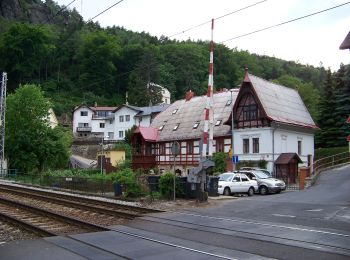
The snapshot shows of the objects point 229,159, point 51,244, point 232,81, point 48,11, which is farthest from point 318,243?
point 48,11

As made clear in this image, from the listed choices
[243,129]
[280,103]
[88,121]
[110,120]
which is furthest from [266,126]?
[88,121]

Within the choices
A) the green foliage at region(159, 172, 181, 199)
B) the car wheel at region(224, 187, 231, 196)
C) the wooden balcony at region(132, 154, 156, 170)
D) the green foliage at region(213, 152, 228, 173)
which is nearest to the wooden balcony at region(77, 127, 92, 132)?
the wooden balcony at region(132, 154, 156, 170)

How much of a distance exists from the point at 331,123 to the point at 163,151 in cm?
2068

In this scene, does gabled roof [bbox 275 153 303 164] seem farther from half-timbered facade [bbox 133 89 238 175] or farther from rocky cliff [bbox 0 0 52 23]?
rocky cliff [bbox 0 0 52 23]

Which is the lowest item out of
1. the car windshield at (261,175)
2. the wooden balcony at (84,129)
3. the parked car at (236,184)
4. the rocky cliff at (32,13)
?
the parked car at (236,184)

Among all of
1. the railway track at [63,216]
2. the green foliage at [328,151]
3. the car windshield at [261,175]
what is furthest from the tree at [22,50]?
the railway track at [63,216]

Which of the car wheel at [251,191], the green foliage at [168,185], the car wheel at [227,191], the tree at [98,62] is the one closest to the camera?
the green foliage at [168,185]

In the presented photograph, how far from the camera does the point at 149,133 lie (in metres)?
58.1

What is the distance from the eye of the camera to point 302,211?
757 inches

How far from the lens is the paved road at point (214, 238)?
10.9m

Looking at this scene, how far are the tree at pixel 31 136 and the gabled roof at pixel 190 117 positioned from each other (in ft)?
44.6

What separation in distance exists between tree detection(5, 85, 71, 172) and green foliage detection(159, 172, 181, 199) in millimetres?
39202

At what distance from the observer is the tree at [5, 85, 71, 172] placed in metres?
60.3

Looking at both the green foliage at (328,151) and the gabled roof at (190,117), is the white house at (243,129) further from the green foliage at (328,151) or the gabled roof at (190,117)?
the green foliage at (328,151)
